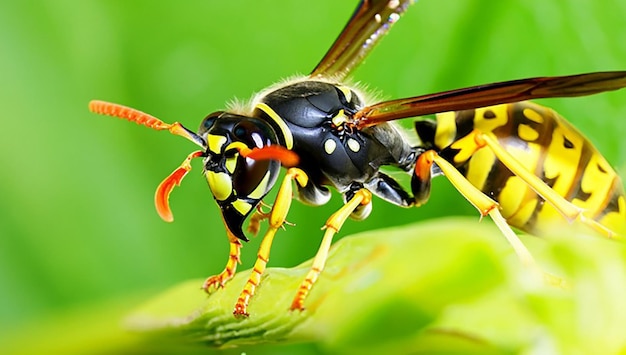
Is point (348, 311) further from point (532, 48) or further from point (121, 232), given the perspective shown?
point (121, 232)

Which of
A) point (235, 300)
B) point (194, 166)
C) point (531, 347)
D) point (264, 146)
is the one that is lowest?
point (531, 347)

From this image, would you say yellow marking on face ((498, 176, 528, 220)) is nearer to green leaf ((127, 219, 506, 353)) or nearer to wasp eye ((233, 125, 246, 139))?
wasp eye ((233, 125, 246, 139))

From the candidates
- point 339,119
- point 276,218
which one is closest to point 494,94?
point 339,119

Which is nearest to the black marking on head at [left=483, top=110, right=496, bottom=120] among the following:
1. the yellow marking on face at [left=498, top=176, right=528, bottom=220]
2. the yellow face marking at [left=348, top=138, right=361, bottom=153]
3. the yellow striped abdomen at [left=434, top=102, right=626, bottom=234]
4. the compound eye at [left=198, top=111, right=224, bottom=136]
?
the yellow striped abdomen at [left=434, top=102, right=626, bottom=234]

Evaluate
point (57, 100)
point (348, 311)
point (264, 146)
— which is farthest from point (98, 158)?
point (348, 311)

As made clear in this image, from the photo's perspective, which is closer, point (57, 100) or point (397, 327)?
point (397, 327)

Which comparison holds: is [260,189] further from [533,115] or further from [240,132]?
[533,115]

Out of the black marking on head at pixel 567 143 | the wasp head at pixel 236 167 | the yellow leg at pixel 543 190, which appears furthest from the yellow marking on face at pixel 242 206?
the black marking on head at pixel 567 143
